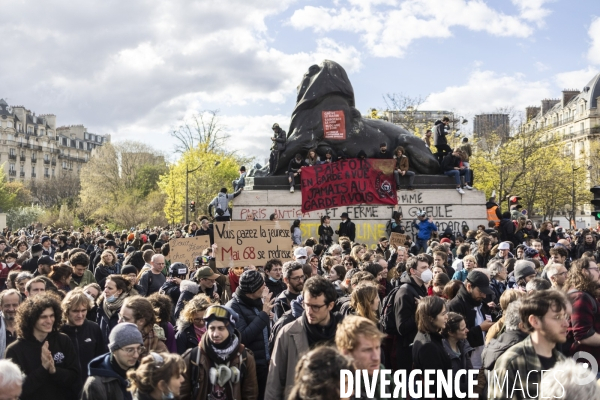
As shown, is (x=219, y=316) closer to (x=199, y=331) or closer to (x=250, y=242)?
(x=199, y=331)

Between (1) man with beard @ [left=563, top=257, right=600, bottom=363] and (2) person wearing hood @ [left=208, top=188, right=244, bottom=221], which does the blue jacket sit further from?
(1) man with beard @ [left=563, top=257, right=600, bottom=363]

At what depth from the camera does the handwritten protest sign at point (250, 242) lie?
36.0 feet

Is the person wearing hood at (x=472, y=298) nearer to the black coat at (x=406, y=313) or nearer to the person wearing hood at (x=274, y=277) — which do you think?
the black coat at (x=406, y=313)

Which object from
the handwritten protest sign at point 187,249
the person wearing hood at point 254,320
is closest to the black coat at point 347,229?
Result: the handwritten protest sign at point 187,249

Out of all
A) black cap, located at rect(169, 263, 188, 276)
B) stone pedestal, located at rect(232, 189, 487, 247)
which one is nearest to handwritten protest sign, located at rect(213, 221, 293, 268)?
black cap, located at rect(169, 263, 188, 276)

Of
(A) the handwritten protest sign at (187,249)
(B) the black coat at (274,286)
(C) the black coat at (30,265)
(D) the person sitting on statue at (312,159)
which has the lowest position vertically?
(B) the black coat at (274,286)

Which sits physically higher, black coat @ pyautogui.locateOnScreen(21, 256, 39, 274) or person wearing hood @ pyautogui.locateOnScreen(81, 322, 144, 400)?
black coat @ pyautogui.locateOnScreen(21, 256, 39, 274)

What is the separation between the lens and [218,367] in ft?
15.4

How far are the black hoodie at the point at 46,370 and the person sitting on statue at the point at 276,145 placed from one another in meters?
15.2

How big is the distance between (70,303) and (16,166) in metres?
103

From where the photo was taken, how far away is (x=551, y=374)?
2938 millimetres

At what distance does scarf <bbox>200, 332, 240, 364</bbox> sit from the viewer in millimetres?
4711

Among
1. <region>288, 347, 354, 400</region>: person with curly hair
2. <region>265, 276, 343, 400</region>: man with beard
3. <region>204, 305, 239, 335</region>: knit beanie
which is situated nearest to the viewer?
<region>288, 347, 354, 400</region>: person with curly hair

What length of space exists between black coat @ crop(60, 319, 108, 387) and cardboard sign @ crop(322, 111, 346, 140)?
50.3ft
